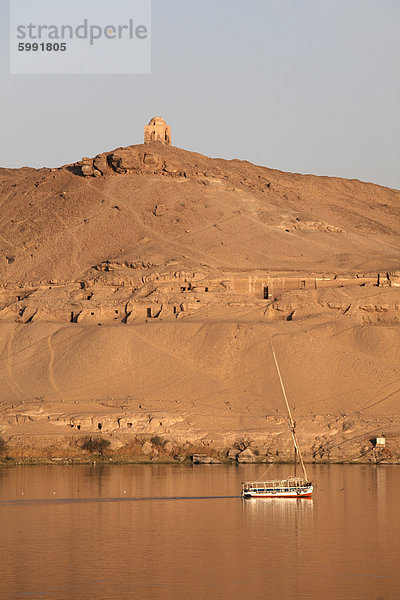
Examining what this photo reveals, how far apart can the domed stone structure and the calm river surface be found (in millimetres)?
46483

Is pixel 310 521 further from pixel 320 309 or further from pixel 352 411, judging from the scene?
pixel 320 309

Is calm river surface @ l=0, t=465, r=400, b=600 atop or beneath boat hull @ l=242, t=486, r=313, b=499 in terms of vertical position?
beneath

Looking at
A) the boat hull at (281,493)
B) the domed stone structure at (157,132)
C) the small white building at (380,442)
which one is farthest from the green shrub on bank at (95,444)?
the domed stone structure at (157,132)

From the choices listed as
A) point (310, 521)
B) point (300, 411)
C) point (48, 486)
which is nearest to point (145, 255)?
point (300, 411)

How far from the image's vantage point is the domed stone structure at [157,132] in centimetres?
8781

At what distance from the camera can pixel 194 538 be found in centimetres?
3030

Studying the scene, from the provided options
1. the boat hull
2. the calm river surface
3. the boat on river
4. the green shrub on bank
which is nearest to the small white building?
the calm river surface

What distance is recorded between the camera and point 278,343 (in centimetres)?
5634

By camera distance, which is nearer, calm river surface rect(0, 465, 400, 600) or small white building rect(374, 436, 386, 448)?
calm river surface rect(0, 465, 400, 600)

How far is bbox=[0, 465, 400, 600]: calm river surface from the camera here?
24500mm

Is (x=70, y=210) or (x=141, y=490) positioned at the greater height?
(x=70, y=210)

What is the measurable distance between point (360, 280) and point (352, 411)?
48.0ft

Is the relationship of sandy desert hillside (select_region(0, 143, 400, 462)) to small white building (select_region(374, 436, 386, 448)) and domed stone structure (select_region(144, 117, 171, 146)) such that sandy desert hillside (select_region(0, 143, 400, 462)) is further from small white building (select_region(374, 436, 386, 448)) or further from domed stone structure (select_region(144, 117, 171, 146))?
domed stone structure (select_region(144, 117, 171, 146))

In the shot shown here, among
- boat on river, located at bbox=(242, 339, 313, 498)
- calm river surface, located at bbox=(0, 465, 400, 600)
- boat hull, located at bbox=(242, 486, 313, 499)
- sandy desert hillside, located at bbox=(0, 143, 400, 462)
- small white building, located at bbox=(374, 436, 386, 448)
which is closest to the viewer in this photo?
calm river surface, located at bbox=(0, 465, 400, 600)
